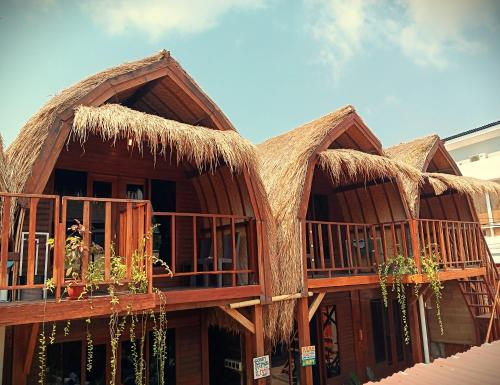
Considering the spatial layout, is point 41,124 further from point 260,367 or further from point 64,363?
point 260,367

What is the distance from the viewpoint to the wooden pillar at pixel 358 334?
11.1 meters

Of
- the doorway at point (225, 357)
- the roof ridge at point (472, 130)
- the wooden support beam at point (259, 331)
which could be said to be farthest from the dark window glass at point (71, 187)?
the roof ridge at point (472, 130)

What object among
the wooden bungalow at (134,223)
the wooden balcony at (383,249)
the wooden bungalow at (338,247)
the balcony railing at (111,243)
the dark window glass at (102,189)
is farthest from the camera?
the wooden balcony at (383,249)

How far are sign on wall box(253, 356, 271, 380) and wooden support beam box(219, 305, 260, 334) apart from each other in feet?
1.49

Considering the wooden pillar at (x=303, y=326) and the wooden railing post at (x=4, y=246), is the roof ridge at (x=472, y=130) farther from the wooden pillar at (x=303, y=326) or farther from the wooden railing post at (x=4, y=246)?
the wooden railing post at (x=4, y=246)

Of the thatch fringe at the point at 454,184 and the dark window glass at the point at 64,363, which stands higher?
the thatch fringe at the point at 454,184

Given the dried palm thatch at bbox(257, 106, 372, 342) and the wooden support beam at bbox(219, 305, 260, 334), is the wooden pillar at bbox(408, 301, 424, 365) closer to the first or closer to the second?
the dried palm thatch at bbox(257, 106, 372, 342)

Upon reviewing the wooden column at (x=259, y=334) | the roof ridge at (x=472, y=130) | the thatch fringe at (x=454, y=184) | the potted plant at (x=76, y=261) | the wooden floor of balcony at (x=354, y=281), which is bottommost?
the wooden column at (x=259, y=334)

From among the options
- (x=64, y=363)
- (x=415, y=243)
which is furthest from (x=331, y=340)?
(x=64, y=363)

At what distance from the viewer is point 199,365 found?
8.50 m

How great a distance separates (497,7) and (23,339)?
737 centimetres

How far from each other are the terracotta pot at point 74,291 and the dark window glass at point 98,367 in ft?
10.4

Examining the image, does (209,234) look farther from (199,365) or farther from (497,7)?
(497,7)

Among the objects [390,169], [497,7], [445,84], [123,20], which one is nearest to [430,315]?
[390,169]
